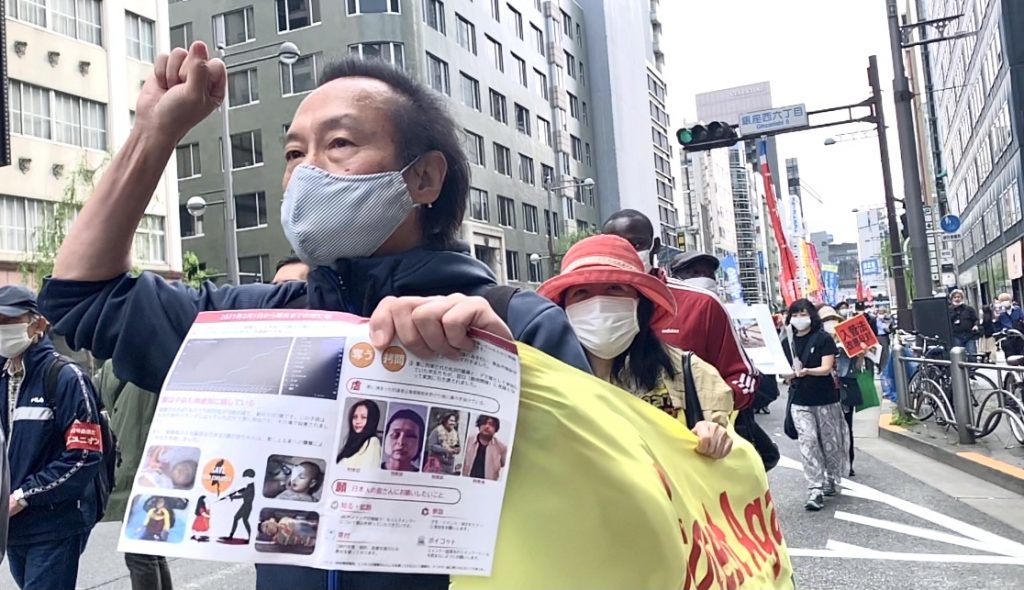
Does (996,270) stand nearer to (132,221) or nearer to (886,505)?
(886,505)

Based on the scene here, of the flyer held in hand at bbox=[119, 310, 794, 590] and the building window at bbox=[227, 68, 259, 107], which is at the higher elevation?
the building window at bbox=[227, 68, 259, 107]

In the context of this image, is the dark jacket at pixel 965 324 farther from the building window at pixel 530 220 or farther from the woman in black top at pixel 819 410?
the building window at pixel 530 220

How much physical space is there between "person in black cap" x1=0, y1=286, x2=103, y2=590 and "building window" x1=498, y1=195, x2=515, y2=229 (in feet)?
125

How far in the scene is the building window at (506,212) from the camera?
41706 millimetres

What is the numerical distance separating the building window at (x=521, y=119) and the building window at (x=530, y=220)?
4.18 m

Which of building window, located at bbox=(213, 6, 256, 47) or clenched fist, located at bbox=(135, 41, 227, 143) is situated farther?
building window, located at bbox=(213, 6, 256, 47)

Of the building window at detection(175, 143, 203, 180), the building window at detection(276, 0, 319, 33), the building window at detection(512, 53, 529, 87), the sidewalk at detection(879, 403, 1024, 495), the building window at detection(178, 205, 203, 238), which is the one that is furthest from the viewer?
the building window at detection(512, 53, 529, 87)

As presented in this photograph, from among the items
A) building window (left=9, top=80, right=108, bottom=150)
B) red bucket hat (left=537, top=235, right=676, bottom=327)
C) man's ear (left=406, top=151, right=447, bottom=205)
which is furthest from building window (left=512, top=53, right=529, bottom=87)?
man's ear (left=406, top=151, right=447, bottom=205)

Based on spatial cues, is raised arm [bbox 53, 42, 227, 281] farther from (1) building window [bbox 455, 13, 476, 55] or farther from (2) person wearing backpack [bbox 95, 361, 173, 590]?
(1) building window [bbox 455, 13, 476, 55]

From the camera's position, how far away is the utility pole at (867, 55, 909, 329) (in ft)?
46.1

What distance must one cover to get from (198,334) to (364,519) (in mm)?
369

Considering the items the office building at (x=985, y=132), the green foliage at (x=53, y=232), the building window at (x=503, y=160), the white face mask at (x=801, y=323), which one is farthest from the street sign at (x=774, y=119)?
the building window at (x=503, y=160)

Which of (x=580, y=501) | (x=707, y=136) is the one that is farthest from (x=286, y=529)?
(x=707, y=136)

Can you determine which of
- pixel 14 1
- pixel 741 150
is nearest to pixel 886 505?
pixel 14 1
